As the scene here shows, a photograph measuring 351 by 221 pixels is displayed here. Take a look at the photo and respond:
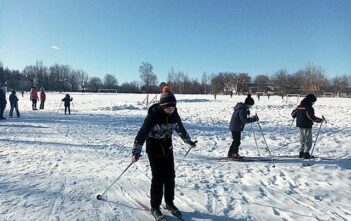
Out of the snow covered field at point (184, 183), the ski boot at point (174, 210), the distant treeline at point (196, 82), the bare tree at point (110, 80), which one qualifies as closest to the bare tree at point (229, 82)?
the distant treeline at point (196, 82)

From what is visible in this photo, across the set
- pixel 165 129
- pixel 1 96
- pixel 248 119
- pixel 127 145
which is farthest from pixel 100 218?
pixel 1 96

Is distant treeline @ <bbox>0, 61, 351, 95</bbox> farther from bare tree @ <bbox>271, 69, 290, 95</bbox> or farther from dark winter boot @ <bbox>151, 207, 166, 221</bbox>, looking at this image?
dark winter boot @ <bbox>151, 207, 166, 221</bbox>

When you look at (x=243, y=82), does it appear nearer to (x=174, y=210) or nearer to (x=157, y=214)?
(x=174, y=210)

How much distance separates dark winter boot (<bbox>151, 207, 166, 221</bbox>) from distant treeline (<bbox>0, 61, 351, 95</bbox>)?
92.4m

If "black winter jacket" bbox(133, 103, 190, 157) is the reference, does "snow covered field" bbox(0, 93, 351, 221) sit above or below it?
below

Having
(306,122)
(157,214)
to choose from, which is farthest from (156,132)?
(306,122)

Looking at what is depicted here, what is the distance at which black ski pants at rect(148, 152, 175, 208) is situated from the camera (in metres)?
5.14

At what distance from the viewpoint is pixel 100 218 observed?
16.8 ft

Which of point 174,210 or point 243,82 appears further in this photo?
point 243,82

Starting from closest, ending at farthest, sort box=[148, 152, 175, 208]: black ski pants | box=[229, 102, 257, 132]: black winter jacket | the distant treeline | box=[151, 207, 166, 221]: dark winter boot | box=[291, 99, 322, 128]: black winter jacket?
1. box=[151, 207, 166, 221]: dark winter boot
2. box=[148, 152, 175, 208]: black ski pants
3. box=[229, 102, 257, 132]: black winter jacket
4. box=[291, 99, 322, 128]: black winter jacket
5. the distant treeline

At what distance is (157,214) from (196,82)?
136475mm

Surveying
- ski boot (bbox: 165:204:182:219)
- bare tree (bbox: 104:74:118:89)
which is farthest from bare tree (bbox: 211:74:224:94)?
ski boot (bbox: 165:204:182:219)

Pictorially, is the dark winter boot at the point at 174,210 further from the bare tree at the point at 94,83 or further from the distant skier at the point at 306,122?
the bare tree at the point at 94,83

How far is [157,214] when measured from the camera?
16.6 ft
